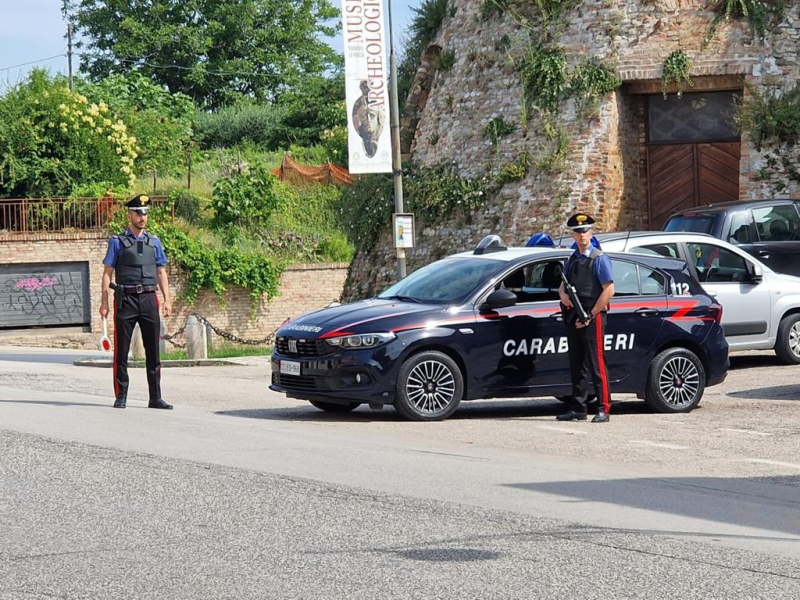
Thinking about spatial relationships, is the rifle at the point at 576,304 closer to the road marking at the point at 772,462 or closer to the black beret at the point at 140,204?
the road marking at the point at 772,462

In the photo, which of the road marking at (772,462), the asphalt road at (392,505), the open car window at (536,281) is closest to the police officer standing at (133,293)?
the asphalt road at (392,505)

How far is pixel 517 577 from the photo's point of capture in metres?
5.95

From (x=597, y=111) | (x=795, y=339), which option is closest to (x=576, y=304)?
(x=795, y=339)

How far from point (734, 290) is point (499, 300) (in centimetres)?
553

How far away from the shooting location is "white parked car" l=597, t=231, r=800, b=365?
16.5 m

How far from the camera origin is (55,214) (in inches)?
1620

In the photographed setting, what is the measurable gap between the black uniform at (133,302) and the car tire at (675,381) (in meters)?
4.89

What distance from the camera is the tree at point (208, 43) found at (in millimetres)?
68312

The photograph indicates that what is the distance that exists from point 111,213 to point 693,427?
105 feet

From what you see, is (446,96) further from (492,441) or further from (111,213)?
(492,441)

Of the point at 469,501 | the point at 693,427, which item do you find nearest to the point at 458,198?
the point at 693,427

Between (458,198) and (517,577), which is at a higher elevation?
(458,198)

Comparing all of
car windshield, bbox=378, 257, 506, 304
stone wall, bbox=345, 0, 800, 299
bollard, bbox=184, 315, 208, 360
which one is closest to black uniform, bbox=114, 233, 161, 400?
car windshield, bbox=378, 257, 506, 304

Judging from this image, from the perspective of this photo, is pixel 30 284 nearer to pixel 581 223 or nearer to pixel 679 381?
pixel 679 381
